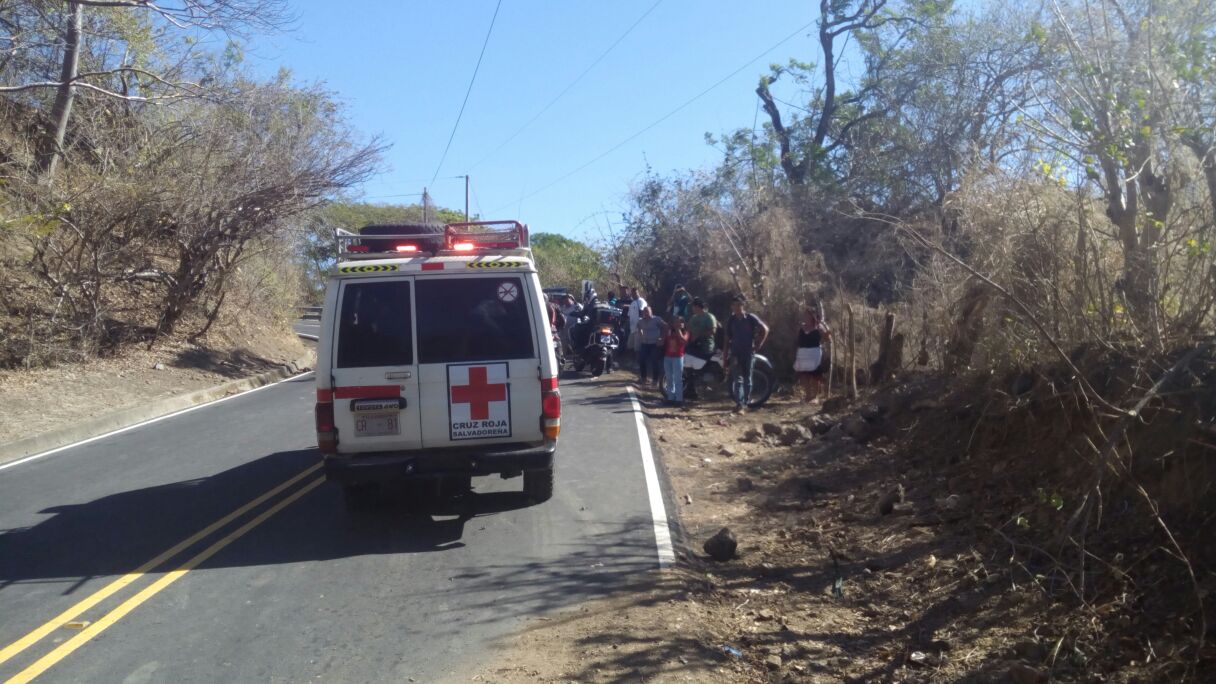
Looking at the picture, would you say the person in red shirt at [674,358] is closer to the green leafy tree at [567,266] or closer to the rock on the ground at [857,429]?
the rock on the ground at [857,429]

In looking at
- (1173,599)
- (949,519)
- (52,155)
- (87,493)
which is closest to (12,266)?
(52,155)

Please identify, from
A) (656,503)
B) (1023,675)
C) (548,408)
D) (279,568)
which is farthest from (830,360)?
(1023,675)

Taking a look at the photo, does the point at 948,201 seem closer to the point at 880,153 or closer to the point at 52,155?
the point at 880,153

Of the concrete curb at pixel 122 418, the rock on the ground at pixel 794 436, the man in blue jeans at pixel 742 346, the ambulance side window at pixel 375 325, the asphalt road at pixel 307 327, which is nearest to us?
the ambulance side window at pixel 375 325

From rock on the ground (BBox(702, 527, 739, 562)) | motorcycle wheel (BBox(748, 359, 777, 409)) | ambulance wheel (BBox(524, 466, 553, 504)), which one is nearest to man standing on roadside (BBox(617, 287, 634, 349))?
motorcycle wheel (BBox(748, 359, 777, 409))

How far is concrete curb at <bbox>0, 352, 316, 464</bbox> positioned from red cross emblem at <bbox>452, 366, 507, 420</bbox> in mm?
7919

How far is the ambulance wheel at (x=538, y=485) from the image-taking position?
28.8 ft

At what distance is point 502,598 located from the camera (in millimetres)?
6496

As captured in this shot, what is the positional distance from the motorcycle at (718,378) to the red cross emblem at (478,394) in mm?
7658

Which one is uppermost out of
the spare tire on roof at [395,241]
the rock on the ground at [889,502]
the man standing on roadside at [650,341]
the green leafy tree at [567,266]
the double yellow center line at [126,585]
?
the green leafy tree at [567,266]

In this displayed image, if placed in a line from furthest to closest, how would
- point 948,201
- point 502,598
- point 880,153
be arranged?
point 880,153 → point 948,201 → point 502,598

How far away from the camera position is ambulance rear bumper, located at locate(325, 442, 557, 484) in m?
7.78

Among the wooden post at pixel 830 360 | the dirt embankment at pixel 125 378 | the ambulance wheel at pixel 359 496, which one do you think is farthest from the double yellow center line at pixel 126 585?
the wooden post at pixel 830 360

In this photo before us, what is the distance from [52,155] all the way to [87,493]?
14218 millimetres
